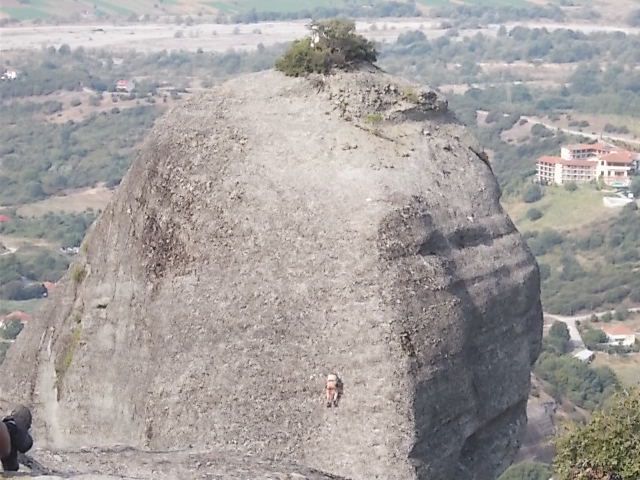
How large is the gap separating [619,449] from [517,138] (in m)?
140

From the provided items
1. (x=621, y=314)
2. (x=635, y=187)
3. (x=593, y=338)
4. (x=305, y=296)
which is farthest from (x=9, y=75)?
(x=305, y=296)

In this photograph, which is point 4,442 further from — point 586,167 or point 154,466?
point 586,167

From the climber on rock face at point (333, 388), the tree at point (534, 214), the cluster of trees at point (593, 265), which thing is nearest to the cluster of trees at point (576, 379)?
the cluster of trees at point (593, 265)

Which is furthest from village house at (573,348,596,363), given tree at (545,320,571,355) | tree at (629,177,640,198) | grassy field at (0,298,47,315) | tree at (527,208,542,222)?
tree at (629,177,640,198)

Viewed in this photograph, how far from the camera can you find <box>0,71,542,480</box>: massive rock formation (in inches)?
603

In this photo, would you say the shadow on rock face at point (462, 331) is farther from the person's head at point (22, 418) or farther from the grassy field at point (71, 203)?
the grassy field at point (71, 203)

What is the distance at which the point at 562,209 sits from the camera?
12000 cm

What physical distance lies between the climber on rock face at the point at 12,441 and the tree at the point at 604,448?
7.61 meters

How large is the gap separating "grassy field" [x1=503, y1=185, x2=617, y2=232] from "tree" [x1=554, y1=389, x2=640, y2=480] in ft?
313

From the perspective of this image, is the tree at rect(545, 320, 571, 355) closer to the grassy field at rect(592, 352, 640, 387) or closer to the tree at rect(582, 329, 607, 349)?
the tree at rect(582, 329, 607, 349)

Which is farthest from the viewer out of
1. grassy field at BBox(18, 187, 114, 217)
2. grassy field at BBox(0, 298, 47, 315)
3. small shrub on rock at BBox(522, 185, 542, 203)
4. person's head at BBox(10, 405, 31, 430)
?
small shrub on rock at BBox(522, 185, 542, 203)

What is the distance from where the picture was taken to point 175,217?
1675 centimetres

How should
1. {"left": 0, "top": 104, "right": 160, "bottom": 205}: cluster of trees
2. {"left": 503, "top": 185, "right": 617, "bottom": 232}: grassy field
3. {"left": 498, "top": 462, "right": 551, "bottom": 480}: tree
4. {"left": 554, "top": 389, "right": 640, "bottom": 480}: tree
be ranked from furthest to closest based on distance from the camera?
{"left": 0, "top": 104, "right": 160, "bottom": 205}: cluster of trees → {"left": 503, "top": 185, "right": 617, "bottom": 232}: grassy field → {"left": 498, "top": 462, "right": 551, "bottom": 480}: tree → {"left": 554, "top": 389, "right": 640, "bottom": 480}: tree

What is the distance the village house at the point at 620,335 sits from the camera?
267 ft
